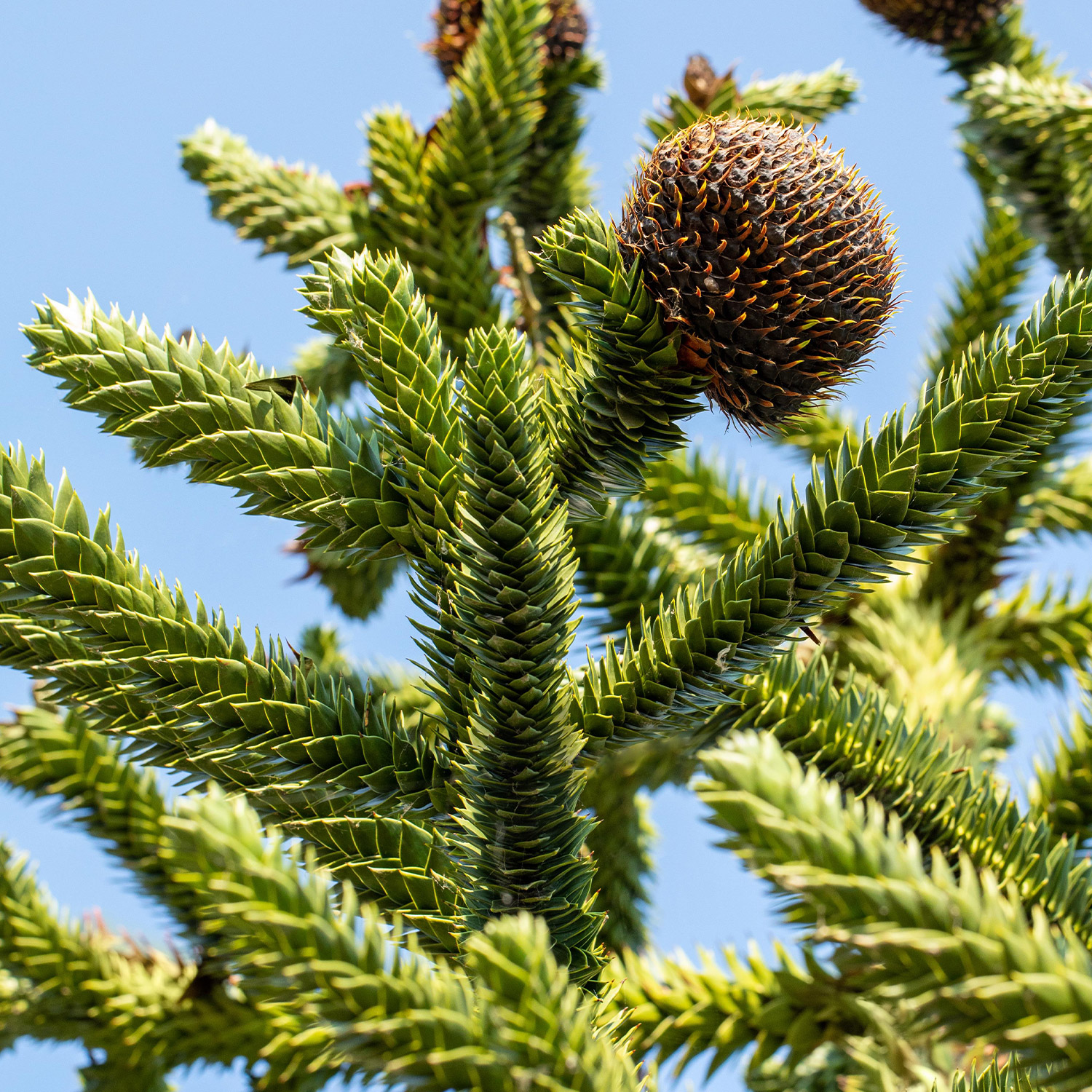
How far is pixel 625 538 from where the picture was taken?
235 cm

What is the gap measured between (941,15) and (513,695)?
11.7ft

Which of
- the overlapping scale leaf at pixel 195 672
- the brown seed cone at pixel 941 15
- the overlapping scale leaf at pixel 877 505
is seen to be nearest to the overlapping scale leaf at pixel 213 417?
the overlapping scale leaf at pixel 195 672

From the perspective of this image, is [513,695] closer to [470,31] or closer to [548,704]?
[548,704]

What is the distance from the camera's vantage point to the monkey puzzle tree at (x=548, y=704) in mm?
919

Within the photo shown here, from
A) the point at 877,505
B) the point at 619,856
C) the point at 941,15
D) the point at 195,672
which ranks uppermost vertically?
the point at 941,15

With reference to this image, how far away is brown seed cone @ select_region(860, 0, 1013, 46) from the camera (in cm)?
354

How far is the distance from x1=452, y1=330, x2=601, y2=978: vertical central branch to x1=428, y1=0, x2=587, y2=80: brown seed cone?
2429 millimetres

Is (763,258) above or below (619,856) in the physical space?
above

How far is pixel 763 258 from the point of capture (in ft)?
4.57

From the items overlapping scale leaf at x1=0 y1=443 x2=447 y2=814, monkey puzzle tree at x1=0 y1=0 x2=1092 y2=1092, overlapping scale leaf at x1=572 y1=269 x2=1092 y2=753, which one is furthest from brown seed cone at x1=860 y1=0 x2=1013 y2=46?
overlapping scale leaf at x1=0 y1=443 x2=447 y2=814

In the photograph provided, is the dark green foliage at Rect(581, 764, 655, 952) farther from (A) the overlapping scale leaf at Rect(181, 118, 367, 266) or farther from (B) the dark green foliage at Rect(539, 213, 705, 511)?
(A) the overlapping scale leaf at Rect(181, 118, 367, 266)

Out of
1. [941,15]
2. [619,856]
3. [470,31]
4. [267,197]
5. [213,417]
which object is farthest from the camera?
[941,15]

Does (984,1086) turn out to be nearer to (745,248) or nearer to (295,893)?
(295,893)

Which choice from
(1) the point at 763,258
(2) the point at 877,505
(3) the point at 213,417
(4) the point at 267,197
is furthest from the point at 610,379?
(4) the point at 267,197
